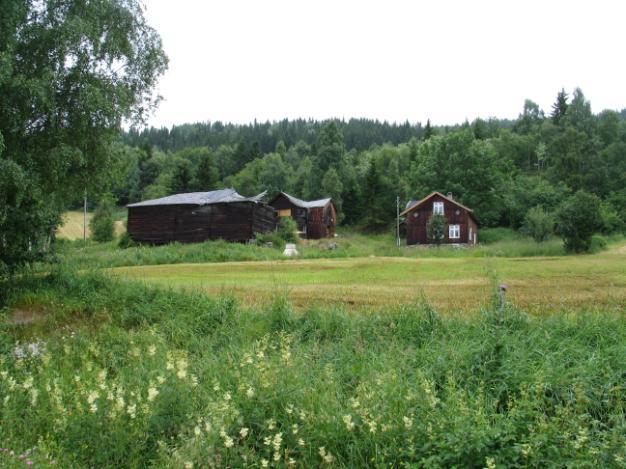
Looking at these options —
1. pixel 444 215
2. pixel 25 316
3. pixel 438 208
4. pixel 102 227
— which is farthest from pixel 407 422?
A: pixel 102 227

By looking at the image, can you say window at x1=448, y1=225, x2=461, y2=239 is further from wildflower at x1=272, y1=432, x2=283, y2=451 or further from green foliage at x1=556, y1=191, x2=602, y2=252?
wildflower at x1=272, y1=432, x2=283, y2=451

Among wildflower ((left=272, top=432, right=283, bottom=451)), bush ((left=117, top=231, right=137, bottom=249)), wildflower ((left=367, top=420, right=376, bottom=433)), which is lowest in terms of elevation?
bush ((left=117, top=231, right=137, bottom=249))

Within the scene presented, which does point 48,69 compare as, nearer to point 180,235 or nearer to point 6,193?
point 6,193

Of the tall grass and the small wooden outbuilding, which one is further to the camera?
the small wooden outbuilding

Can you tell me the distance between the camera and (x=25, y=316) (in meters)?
11.6

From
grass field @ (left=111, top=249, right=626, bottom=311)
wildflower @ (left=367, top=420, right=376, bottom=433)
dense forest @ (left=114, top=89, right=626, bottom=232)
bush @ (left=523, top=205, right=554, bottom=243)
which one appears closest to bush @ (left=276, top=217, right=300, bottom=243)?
dense forest @ (left=114, top=89, right=626, bottom=232)

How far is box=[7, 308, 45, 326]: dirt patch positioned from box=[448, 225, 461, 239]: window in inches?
2376

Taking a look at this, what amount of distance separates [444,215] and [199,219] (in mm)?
29948

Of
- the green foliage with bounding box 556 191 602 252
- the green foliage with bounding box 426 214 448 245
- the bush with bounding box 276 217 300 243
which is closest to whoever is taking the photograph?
the green foliage with bounding box 556 191 602 252

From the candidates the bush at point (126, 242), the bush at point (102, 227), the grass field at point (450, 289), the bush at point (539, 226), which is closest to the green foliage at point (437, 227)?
the bush at point (539, 226)

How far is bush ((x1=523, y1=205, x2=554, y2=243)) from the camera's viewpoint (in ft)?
194

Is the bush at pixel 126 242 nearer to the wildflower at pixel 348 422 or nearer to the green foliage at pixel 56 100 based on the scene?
the green foliage at pixel 56 100

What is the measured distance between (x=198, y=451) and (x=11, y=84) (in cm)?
1007

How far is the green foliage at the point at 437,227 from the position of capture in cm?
6519
